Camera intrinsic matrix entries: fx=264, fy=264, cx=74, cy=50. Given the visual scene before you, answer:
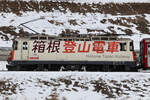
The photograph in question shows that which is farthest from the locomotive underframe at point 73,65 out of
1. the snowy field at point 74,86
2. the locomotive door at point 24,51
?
the snowy field at point 74,86

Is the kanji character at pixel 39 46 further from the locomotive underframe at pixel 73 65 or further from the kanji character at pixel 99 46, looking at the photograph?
the kanji character at pixel 99 46

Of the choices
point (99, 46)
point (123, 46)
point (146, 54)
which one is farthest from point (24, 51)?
point (146, 54)

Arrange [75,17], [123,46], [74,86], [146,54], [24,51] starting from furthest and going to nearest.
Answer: [75,17], [123,46], [24,51], [146,54], [74,86]

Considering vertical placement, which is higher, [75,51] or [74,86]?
[75,51]

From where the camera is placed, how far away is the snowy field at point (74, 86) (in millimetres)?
15453

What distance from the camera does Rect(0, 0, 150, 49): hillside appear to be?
4169cm

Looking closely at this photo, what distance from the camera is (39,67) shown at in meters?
22.6

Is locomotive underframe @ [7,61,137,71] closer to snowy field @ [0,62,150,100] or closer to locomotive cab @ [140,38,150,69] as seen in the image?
locomotive cab @ [140,38,150,69]

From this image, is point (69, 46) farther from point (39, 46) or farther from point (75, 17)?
point (75, 17)

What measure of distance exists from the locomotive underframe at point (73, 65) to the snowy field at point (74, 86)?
365cm

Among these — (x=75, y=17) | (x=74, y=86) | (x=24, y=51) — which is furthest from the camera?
(x=75, y=17)

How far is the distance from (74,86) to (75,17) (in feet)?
101

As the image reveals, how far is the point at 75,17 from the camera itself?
153ft

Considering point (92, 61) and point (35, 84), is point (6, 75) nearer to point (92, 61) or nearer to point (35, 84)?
point (35, 84)
